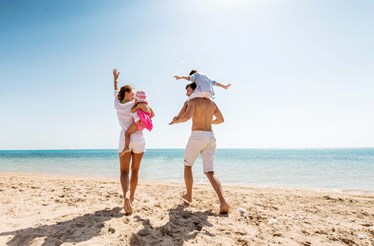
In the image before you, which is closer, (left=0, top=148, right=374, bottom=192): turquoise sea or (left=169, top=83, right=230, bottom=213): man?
(left=169, top=83, right=230, bottom=213): man

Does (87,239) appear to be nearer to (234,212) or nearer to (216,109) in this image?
(234,212)

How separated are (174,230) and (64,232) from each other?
1.35 metres

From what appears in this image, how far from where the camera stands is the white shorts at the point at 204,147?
4.16 metres

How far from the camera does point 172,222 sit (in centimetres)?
336

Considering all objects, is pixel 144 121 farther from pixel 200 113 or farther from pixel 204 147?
pixel 204 147

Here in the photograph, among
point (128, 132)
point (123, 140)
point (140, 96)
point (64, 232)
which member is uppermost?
point (140, 96)

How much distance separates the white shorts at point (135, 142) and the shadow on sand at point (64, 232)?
1.04 m

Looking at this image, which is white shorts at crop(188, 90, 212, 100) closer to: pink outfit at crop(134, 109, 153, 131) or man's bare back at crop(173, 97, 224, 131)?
man's bare back at crop(173, 97, 224, 131)

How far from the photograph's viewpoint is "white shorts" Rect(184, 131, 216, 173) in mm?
4164

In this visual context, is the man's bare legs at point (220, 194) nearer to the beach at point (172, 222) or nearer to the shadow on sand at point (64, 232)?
the beach at point (172, 222)

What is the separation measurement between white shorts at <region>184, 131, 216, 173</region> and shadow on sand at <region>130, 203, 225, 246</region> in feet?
2.75

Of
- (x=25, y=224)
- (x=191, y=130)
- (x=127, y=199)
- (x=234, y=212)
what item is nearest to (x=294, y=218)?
(x=234, y=212)

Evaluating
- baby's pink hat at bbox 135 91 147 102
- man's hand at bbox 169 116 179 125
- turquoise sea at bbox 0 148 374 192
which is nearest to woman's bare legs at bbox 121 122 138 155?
baby's pink hat at bbox 135 91 147 102

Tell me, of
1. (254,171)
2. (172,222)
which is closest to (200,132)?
(172,222)
